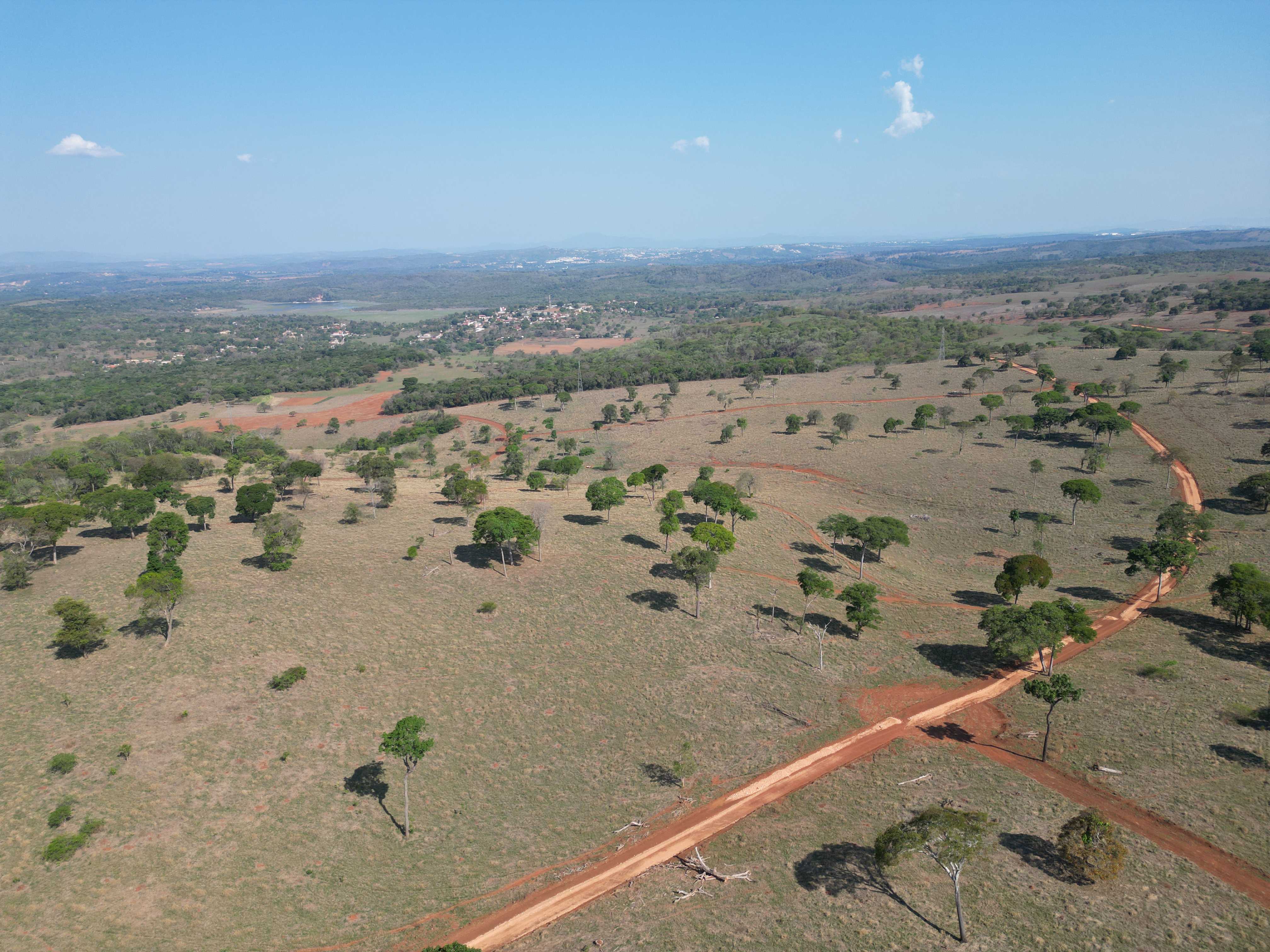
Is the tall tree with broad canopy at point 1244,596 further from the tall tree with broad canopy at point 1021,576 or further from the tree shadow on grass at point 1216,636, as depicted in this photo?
the tall tree with broad canopy at point 1021,576

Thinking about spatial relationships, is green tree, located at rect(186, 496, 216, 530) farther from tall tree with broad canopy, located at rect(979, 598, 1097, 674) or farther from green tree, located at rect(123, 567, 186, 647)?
tall tree with broad canopy, located at rect(979, 598, 1097, 674)

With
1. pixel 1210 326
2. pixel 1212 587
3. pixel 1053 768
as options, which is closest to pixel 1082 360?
pixel 1210 326

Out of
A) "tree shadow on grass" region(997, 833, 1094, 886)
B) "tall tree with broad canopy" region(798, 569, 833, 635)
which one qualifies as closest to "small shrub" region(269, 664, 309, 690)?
"tall tree with broad canopy" region(798, 569, 833, 635)

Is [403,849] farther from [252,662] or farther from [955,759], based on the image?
[955,759]

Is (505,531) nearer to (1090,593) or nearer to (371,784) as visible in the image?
(371,784)

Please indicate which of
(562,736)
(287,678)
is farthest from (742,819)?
(287,678)

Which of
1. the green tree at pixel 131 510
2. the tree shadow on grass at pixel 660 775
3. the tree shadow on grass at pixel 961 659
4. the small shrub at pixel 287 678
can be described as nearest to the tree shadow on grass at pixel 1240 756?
the tree shadow on grass at pixel 961 659
